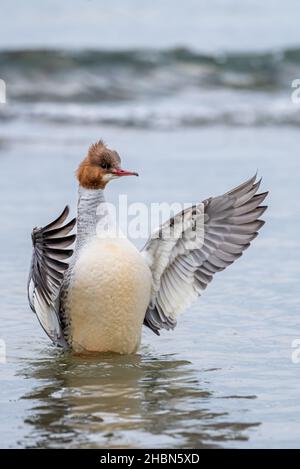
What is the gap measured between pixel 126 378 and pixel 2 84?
39.9ft

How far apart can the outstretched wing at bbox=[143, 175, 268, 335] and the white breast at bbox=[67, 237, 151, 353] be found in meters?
0.20

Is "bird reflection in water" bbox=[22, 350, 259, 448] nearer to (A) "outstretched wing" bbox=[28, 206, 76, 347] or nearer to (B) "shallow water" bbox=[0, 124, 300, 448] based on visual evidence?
(B) "shallow water" bbox=[0, 124, 300, 448]

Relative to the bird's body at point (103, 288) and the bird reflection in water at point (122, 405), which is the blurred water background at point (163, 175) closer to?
the bird reflection in water at point (122, 405)

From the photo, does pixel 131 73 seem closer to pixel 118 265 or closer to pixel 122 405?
pixel 118 265

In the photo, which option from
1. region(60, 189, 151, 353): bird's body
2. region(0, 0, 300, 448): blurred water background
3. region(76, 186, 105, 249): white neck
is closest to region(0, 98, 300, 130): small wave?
region(0, 0, 300, 448): blurred water background

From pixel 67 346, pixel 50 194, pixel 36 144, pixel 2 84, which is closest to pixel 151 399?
pixel 67 346

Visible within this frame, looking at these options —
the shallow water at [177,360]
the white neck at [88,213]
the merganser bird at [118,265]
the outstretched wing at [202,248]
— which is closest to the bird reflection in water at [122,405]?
the shallow water at [177,360]

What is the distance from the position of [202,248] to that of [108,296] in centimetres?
72

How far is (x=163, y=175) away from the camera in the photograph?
12305 mm

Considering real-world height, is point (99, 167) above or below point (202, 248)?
above

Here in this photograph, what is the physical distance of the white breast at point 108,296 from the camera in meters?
7.19

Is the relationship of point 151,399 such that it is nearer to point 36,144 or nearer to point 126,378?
point 126,378

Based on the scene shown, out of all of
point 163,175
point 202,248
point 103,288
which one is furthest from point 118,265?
point 163,175

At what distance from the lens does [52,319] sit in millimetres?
7598
